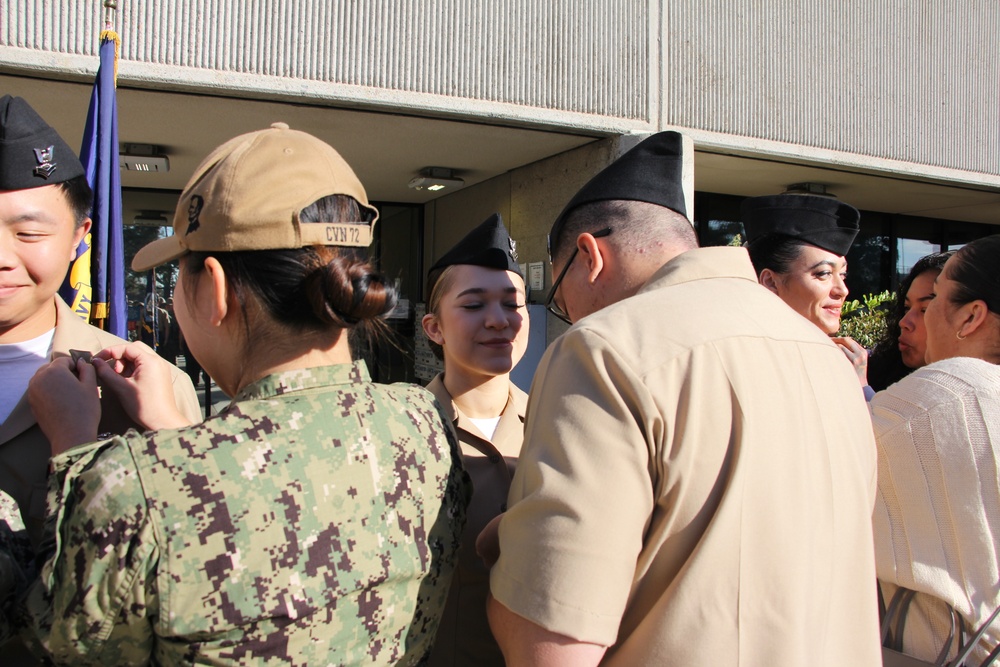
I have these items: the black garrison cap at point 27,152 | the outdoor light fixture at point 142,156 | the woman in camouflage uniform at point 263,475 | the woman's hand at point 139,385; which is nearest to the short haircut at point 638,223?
the woman in camouflage uniform at point 263,475

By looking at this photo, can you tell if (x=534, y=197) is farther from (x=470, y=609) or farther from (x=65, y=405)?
(x=65, y=405)

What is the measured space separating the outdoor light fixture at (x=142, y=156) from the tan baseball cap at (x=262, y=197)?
506 centimetres

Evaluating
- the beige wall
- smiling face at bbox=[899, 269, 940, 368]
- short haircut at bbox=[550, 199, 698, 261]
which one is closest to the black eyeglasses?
short haircut at bbox=[550, 199, 698, 261]

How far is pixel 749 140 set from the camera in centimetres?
566

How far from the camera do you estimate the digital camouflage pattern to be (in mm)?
896

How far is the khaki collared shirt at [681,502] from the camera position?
1019 mm

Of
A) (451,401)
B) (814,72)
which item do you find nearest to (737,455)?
(451,401)

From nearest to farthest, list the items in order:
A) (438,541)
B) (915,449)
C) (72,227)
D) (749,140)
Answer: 1. (438,541)
2. (915,449)
3. (72,227)
4. (749,140)

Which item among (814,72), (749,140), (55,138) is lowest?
(55,138)

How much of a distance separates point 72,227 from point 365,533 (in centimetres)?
129

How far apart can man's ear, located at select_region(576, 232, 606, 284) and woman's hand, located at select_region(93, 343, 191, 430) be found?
2.96 ft

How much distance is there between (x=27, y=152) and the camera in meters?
1.62

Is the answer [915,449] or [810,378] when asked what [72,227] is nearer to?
[810,378]

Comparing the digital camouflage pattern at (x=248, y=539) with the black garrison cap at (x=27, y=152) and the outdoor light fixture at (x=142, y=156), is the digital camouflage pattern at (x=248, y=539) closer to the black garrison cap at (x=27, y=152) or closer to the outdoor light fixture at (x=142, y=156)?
the black garrison cap at (x=27, y=152)
